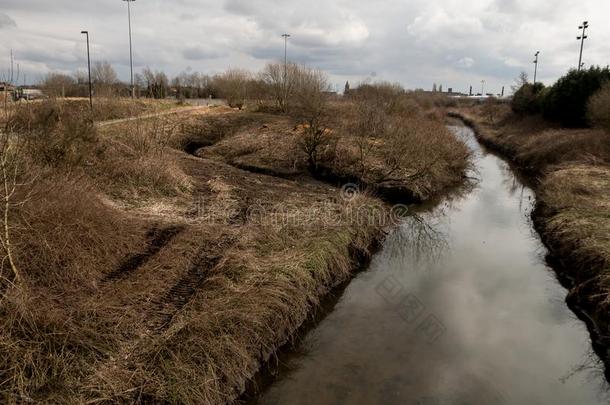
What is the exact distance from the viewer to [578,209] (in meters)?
12.9

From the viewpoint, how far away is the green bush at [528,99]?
3703 centimetres

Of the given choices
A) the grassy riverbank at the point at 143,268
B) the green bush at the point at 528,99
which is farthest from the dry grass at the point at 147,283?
the green bush at the point at 528,99

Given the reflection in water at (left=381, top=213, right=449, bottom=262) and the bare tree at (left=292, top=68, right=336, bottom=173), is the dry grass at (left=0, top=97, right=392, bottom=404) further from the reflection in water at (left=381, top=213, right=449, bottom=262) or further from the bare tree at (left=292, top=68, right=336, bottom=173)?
the bare tree at (left=292, top=68, right=336, bottom=173)

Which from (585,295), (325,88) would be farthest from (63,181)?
(325,88)

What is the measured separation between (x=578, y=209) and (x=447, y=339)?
7.43 meters

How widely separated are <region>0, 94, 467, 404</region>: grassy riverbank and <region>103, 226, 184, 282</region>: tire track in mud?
36mm

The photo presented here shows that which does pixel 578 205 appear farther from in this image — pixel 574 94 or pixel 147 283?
pixel 574 94

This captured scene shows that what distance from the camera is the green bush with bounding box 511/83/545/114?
37031 mm

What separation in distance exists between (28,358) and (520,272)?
10.4 meters

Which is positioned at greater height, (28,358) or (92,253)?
(92,253)

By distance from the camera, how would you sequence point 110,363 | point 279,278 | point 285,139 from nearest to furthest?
point 110,363 → point 279,278 → point 285,139

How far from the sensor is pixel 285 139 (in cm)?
2230

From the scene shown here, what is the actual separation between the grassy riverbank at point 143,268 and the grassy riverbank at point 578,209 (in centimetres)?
466

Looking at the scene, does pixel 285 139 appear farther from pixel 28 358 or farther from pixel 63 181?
pixel 28 358
